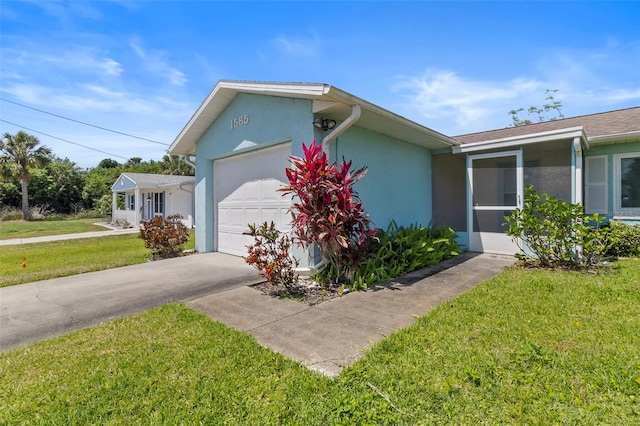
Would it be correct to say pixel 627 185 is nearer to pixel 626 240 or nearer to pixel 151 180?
pixel 626 240

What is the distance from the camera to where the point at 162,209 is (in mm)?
21984

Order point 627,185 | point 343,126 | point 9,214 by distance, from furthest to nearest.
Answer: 1. point 9,214
2. point 627,185
3. point 343,126

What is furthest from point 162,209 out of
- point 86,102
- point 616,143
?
point 616,143

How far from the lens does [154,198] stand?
74.6ft


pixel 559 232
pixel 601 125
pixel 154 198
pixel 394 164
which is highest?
pixel 601 125

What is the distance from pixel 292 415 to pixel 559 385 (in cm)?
199

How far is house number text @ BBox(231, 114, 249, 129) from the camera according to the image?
24.2ft

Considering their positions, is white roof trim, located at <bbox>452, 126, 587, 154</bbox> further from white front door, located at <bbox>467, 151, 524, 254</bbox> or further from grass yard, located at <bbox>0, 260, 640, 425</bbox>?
grass yard, located at <bbox>0, 260, 640, 425</bbox>

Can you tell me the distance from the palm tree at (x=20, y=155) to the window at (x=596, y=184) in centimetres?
3545

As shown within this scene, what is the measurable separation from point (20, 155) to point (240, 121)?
2844 cm

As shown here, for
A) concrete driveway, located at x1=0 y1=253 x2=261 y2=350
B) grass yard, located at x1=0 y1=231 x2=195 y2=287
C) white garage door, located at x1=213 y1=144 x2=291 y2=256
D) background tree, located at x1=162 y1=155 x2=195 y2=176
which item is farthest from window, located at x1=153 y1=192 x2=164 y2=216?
concrete driveway, located at x1=0 y1=253 x2=261 y2=350

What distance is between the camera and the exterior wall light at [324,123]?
574 cm

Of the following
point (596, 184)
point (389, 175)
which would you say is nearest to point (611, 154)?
point (596, 184)

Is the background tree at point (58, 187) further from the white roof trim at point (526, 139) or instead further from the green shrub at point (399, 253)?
the white roof trim at point (526, 139)
